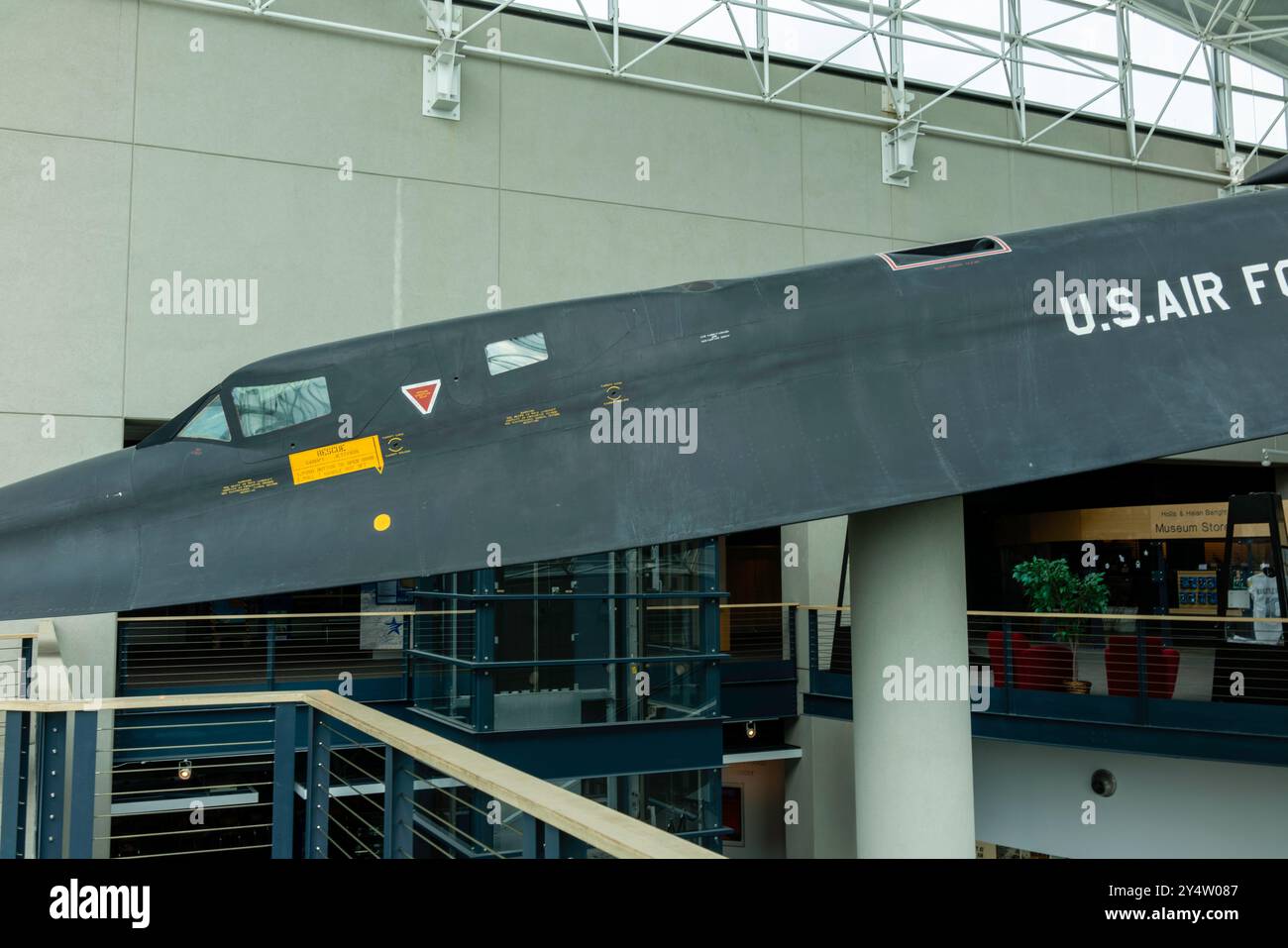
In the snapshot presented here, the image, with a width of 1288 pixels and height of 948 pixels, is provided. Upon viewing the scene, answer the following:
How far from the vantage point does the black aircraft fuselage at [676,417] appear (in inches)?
205

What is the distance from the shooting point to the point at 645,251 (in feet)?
51.4

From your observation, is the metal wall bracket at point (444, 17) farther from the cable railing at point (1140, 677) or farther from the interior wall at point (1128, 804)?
the interior wall at point (1128, 804)

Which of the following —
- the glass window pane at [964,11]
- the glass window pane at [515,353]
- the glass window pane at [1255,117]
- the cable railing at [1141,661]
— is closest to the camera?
the glass window pane at [515,353]

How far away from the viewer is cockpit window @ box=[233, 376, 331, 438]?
17.7ft

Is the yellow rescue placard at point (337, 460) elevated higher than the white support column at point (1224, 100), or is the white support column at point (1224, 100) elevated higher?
the white support column at point (1224, 100)

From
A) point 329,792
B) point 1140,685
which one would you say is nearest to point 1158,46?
point 1140,685

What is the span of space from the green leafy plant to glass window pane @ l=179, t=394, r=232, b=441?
35.4 feet

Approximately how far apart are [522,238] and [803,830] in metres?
10.1

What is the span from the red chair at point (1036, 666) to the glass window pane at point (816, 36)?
9.39 meters

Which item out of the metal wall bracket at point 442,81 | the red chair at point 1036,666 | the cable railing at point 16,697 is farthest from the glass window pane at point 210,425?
the red chair at point 1036,666

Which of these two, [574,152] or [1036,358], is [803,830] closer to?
[574,152]

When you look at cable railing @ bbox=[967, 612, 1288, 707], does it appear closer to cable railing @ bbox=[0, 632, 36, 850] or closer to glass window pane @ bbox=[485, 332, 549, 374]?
glass window pane @ bbox=[485, 332, 549, 374]

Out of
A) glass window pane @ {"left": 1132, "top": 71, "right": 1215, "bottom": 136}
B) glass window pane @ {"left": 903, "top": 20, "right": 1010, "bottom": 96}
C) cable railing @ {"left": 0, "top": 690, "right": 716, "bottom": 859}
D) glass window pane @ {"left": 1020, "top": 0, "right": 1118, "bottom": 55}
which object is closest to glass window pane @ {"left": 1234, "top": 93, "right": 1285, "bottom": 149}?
glass window pane @ {"left": 1132, "top": 71, "right": 1215, "bottom": 136}
